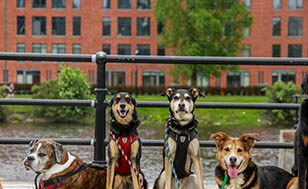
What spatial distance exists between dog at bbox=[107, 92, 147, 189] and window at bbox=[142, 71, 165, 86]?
4866 centimetres

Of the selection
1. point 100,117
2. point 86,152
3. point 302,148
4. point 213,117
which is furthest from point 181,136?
point 213,117

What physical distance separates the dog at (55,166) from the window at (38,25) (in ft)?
169

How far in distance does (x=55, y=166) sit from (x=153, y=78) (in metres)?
49.2

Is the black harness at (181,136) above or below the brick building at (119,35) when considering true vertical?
below

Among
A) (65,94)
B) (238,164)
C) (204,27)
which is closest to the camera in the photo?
(238,164)

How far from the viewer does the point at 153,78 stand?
52.4 metres

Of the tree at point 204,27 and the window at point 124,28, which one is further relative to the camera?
the window at point 124,28

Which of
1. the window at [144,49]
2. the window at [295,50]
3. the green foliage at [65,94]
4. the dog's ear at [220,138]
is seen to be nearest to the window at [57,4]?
the window at [144,49]

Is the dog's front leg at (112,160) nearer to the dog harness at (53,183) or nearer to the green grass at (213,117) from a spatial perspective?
the dog harness at (53,183)

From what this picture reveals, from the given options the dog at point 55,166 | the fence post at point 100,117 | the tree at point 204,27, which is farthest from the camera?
the tree at point 204,27

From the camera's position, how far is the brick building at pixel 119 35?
51594mm

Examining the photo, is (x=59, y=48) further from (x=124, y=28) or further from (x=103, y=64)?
(x=103, y=64)

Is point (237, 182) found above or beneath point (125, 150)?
beneath

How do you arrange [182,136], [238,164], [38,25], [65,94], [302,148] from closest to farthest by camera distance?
[302,148]
[238,164]
[182,136]
[65,94]
[38,25]
